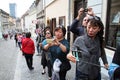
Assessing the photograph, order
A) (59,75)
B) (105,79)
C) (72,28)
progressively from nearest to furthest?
(72,28) → (59,75) → (105,79)

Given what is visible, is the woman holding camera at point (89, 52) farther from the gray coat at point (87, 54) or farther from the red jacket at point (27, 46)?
the red jacket at point (27, 46)

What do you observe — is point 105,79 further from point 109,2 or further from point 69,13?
point 69,13

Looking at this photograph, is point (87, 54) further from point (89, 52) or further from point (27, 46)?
point (27, 46)

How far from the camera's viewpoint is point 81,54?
107 inches

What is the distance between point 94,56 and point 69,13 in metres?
7.85

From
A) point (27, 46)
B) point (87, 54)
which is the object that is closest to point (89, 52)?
point (87, 54)

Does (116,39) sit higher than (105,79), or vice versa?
(116,39)

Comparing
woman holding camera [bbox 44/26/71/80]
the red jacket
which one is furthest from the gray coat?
the red jacket

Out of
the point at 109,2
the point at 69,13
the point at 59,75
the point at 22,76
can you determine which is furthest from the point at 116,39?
the point at 69,13

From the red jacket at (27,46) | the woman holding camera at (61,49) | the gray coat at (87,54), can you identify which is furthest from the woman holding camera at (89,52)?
the red jacket at (27,46)

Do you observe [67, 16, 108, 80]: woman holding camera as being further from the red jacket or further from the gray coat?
the red jacket

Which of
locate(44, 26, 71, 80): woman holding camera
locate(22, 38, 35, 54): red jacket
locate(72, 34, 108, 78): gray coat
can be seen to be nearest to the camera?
locate(72, 34, 108, 78): gray coat

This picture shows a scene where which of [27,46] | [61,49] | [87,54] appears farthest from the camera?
[27,46]

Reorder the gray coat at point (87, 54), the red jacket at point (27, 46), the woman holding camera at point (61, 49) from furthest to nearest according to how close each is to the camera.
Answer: the red jacket at point (27, 46), the woman holding camera at point (61, 49), the gray coat at point (87, 54)
